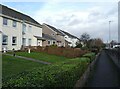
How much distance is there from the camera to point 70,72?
29.8ft

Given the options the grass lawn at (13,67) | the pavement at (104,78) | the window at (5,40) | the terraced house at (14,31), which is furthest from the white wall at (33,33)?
the pavement at (104,78)

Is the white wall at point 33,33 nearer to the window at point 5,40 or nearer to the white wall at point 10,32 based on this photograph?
the white wall at point 10,32

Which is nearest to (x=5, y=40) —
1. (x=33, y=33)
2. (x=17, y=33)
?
(x=17, y=33)

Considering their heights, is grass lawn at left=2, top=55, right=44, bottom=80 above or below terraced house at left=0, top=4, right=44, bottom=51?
below

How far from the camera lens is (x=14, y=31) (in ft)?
129

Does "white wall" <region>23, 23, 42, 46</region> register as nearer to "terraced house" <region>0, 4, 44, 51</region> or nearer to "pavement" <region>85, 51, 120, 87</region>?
"terraced house" <region>0, 4, 44, 51</region>

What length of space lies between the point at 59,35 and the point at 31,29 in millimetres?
33208

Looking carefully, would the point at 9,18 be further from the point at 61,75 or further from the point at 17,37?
the point at 61,75

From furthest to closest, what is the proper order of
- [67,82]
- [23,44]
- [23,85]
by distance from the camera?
[23,44] → [67,82] → [23,85]

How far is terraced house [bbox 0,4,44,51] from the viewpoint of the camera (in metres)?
35.6

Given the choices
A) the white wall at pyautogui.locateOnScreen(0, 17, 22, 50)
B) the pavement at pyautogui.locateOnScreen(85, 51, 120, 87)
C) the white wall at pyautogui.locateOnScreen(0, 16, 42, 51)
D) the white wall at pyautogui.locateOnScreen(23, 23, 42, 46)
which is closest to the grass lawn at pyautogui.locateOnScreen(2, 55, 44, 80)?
the pavement at pyautogui.locateOnScreen(85, 51, 120, 87)

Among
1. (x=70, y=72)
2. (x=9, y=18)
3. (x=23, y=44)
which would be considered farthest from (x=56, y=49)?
(x=70, y=72)

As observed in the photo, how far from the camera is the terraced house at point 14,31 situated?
3562 centimetres

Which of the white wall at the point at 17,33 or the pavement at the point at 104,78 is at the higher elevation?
the white wall at the point at 17,33
